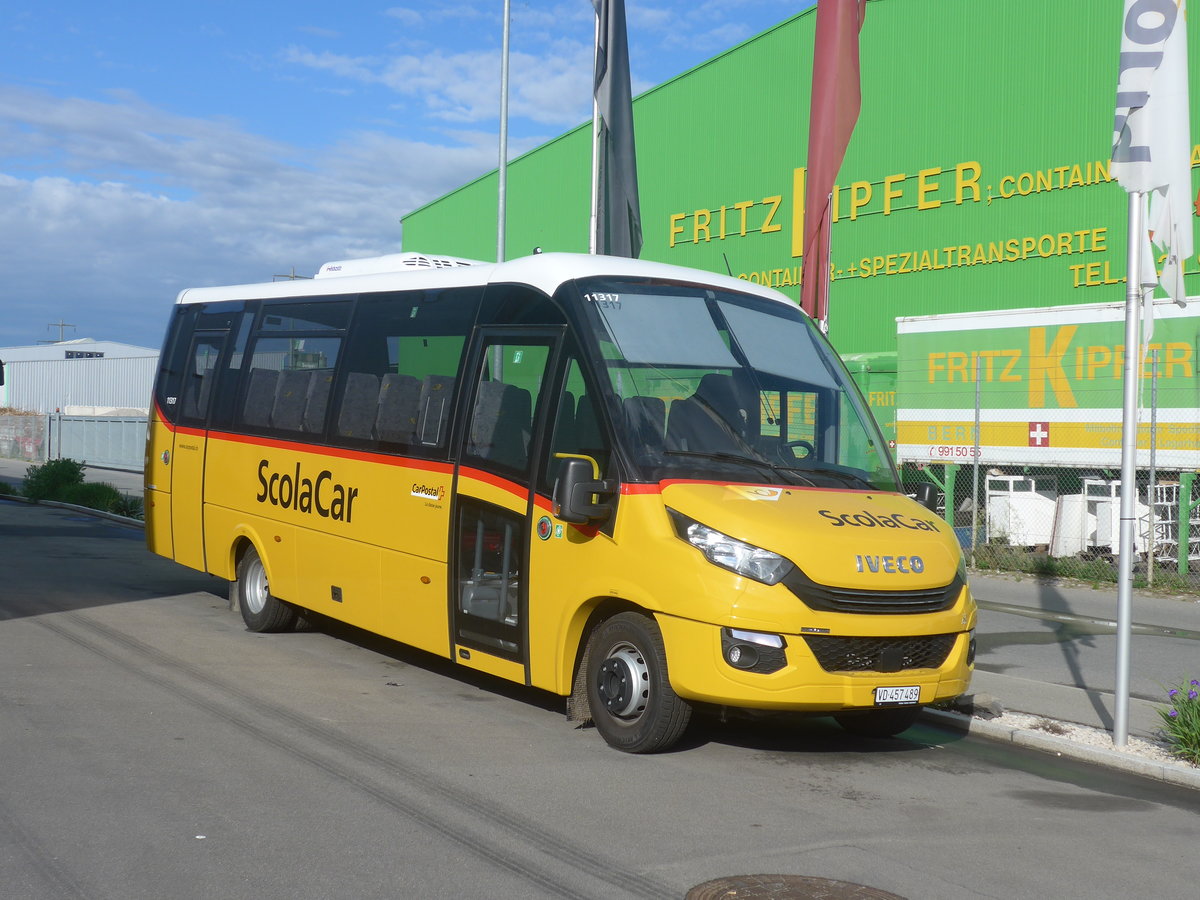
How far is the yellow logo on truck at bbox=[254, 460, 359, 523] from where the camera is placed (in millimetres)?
9680

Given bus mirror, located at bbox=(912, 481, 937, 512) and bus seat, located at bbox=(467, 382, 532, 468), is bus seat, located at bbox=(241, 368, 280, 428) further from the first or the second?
bus mirror, located at bbox=(912, 481, 937, 512)

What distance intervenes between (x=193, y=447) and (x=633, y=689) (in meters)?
6.44

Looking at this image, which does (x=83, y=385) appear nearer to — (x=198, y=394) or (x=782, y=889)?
(x=198, y=394)

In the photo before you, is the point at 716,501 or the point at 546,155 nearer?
the point at 716,501

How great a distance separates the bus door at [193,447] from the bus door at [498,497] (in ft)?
14.3

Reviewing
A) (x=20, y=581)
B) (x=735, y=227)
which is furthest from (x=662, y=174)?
(x=20, y=581)

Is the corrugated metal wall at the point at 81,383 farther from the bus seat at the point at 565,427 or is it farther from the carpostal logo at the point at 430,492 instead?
the bus seat at the point at 565,427

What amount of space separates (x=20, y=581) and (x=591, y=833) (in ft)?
33.3

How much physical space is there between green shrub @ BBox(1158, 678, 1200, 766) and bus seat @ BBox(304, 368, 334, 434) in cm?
636

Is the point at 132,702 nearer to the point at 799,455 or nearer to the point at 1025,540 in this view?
the point at 799,455

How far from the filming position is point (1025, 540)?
19141 mm

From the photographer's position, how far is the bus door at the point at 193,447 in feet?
39.0

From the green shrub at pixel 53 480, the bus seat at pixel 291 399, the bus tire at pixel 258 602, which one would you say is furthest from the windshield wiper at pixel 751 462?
the green shrub at pixel 53 480

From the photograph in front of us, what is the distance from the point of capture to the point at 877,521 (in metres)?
7.14
